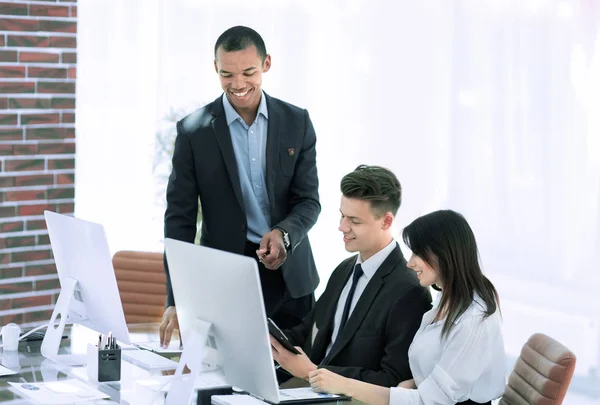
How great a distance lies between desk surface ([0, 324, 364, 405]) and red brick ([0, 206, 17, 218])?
3.53 feet

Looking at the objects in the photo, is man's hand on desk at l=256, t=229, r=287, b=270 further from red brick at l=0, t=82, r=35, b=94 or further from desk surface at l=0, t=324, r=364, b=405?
red brick at l=0, t=82, r=35, b=94

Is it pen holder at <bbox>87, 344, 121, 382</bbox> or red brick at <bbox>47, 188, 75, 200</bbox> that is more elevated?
red brick at <bbox>47, 188, 75, 200</bbox>

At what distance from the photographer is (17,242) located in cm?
416

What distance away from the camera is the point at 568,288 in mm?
4652

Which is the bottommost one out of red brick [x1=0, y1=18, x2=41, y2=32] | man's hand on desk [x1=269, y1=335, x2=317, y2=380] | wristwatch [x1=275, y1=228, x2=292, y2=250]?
man's hand on desk [x1=269, y1=335, x2=317, y2=380]

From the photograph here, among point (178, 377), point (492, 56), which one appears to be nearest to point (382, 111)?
point (492, 56)

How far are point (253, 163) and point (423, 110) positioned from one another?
216 centimetres

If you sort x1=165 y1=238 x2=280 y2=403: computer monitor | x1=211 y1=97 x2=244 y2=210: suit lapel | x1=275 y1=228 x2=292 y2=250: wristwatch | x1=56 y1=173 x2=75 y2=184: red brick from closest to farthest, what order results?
x1=165 y1=238 x2=280 y2=403: computer monitor → x1=275 y1=228 x2=292 y2=250: wristwatch → x1=211 y1=97 x2=244 y2=210: suit lapel → x1=56 y1=173 x2=75 y2=184: red brick


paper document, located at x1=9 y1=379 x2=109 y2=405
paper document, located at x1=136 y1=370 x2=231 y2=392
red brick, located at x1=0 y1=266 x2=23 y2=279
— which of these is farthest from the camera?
red brick, located at x1=0 y1=266 x2=23 y2=279

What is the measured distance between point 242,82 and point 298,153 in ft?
1.20

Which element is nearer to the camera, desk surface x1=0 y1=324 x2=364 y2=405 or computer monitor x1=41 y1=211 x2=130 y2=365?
desk surface x1=0 y1=324 x2=364 y2=405

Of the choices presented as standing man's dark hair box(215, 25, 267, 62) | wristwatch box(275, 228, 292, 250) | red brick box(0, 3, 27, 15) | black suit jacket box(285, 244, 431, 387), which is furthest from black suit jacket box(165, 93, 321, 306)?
red brick box(0, 3, 27, 15)

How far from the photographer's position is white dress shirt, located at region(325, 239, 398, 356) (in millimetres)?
2852

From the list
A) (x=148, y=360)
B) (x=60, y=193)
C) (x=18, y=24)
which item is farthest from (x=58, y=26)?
(x=148, y=360)
